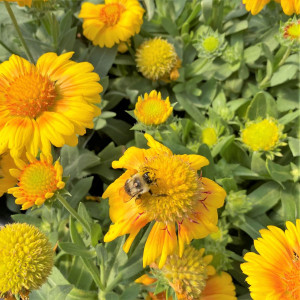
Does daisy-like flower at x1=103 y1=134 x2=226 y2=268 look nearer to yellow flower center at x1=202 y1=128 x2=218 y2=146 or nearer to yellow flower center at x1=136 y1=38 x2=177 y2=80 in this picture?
yellow flower center at x1=202 y1=128 x2=218 y2=146

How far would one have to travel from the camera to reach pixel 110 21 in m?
1.66

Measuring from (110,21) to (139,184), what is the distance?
3.41 ft

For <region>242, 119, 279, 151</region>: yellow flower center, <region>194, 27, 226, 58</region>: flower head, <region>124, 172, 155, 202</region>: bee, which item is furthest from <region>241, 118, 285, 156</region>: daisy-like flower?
<region>124, 172, 155, 202</region>: bee

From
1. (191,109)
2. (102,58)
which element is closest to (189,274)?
(191,109)

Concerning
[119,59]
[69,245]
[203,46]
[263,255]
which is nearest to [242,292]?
[263,255]

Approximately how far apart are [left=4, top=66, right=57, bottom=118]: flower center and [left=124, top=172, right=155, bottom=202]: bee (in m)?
0.40

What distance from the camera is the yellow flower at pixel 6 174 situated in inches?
48.2

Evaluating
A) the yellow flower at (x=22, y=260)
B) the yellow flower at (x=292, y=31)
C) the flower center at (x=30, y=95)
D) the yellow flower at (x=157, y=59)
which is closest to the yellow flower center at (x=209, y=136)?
the yellow flower at (x=157, y=59)

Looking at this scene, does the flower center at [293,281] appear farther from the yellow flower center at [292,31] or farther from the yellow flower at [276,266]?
the yellow flower center at [292,31]

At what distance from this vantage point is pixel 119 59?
1812 millimetres

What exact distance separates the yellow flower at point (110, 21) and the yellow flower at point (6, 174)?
726 mm

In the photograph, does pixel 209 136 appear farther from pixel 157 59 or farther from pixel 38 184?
pixel 38 184

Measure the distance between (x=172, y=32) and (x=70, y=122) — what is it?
105 cm

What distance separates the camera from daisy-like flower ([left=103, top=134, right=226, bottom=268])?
0.92 m
